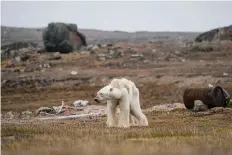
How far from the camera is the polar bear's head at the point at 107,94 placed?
50.0 feet

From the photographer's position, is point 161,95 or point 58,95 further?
point 58,95

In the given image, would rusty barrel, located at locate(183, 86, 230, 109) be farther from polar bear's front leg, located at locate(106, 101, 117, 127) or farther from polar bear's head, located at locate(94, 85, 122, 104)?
polar bear's head, located at locate(94, 85, 122, 104)

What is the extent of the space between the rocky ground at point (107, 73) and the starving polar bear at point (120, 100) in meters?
5.65

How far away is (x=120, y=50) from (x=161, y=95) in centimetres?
3519

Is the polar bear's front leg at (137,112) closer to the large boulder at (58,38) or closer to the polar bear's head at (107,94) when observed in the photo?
the polar bear's head at (107,94)

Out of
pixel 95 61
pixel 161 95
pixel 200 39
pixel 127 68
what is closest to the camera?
pixel 161 95

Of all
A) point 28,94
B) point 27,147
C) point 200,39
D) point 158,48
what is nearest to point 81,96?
point 28,94

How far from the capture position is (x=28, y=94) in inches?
1833


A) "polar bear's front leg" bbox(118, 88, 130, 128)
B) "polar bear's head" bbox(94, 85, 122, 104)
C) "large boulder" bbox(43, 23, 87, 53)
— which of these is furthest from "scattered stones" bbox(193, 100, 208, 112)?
"large boulder" bbox(43, 23, 87, 53)

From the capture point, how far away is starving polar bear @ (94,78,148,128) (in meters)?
15.4

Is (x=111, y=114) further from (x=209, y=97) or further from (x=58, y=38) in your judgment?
(x=58, y=38)

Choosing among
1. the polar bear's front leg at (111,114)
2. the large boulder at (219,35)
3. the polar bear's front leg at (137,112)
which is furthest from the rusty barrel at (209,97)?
the large boulder at (219,35)

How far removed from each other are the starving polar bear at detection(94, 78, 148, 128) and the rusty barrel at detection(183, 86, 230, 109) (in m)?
9.20

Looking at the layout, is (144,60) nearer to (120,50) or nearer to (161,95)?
Result: (120,50)
